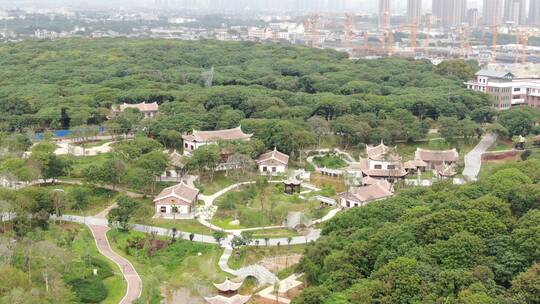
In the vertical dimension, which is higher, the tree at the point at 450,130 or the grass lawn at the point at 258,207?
the tree at the point at 450,130

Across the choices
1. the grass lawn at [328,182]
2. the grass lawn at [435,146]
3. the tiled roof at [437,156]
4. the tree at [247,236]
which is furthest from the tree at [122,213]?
the grass lawn at [435,146]

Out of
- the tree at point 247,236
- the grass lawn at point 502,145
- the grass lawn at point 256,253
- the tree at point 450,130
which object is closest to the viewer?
the grass lawn at point 256,253

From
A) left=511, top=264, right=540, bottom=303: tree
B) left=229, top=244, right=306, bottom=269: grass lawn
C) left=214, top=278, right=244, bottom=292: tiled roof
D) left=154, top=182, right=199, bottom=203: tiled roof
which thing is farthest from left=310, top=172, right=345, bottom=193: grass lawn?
left=511, top=264, right=540, bottom=303: tree

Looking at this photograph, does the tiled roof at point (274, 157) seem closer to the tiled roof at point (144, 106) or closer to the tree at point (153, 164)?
the tree at point (153, 164)

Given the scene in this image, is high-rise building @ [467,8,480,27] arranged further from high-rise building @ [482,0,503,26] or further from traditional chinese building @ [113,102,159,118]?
traditional chinese building @ [113,102,159,118]

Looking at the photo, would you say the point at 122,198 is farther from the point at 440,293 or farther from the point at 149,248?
the point at 440,293

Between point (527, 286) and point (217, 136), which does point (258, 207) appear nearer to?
point (217, 136)

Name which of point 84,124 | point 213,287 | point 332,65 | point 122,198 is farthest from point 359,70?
point 213,287
